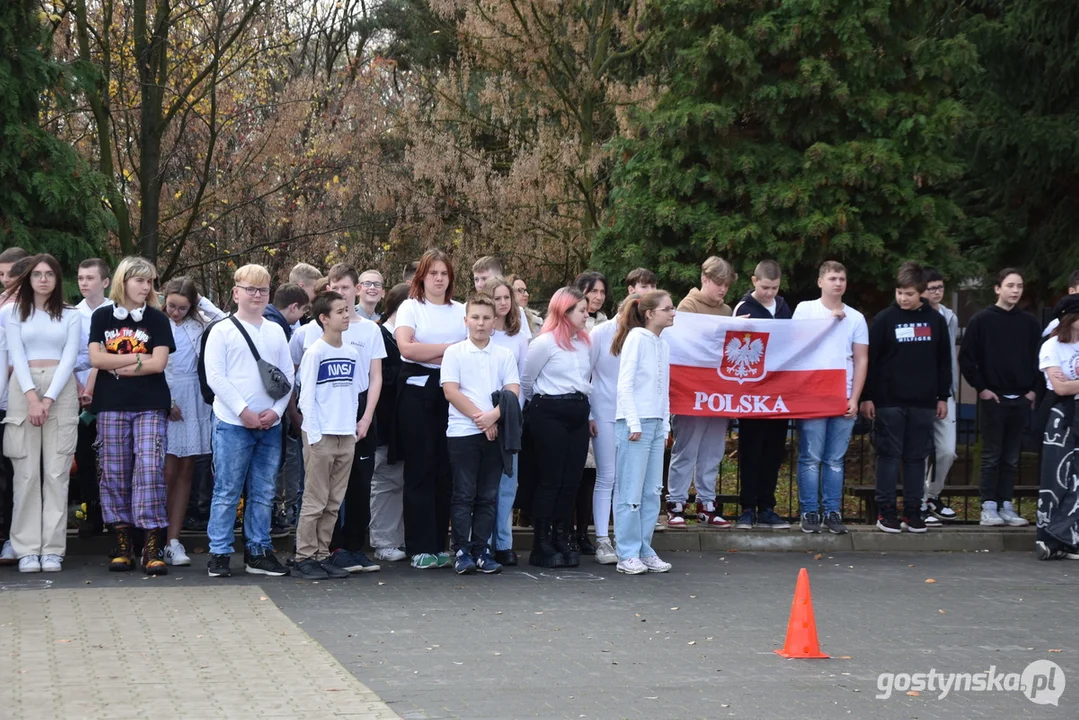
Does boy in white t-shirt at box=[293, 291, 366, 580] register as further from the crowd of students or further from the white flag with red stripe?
the white flag with red stripe

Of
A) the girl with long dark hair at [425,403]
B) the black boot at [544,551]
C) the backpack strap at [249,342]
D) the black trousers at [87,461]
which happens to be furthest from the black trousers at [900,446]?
the black trousers at [87,461]

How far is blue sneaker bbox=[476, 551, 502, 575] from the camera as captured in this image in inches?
405

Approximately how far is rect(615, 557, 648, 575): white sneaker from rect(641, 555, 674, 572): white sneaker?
0.07 m

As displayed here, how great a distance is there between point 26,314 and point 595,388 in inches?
172

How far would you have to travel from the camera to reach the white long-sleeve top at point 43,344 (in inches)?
389

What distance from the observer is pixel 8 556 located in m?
10.1

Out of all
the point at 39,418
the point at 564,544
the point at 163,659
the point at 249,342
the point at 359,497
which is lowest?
the point at 163,659

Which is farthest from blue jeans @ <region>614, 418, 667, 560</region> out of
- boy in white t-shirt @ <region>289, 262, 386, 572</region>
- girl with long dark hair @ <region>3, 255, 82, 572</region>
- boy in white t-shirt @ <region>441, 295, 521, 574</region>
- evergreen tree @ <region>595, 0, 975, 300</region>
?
evergreen tree @ <region>595, 0, 975, 300</region>

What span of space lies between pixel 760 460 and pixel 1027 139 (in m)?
8.10

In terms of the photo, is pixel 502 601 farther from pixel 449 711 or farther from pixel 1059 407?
pixel 1059 407

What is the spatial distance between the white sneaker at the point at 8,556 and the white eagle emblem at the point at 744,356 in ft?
20.0

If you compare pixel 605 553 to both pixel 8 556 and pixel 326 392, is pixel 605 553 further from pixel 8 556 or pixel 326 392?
pixel 8 556

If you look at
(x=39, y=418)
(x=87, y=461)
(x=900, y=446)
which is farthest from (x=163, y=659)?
(x=900, y=446)

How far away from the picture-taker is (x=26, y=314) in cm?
993
